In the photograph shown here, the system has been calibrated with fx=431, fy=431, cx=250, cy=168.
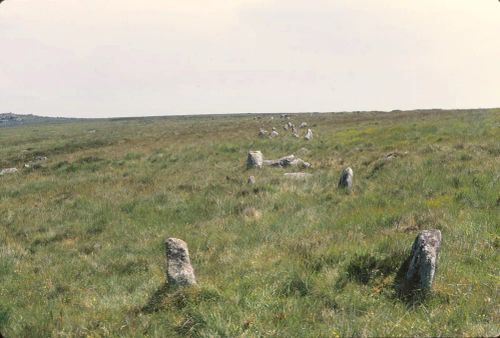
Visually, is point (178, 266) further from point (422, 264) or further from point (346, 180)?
point (346, 180)

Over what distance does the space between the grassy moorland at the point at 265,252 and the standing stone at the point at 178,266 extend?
0.29 m

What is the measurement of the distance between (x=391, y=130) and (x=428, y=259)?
28328 millimetres

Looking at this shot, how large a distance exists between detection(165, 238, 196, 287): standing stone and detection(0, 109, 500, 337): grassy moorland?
0.94 feet

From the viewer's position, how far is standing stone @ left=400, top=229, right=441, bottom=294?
5.58 metres

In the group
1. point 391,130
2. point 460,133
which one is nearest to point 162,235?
point 460,133

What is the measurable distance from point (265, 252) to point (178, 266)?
6.83 feet

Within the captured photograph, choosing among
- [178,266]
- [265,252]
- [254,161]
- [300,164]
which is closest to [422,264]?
[265,252]

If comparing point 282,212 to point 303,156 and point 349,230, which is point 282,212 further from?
point 303,156

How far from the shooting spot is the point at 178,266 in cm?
693

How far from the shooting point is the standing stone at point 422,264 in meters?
5.58

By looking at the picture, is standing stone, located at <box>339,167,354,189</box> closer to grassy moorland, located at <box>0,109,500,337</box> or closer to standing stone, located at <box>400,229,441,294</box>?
grassy moorland, located at <box>0,109,500,337</box>

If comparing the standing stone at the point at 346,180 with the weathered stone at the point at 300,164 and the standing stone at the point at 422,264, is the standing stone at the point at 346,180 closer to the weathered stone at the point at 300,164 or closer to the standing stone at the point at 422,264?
the weathered stone at the point at 300,164

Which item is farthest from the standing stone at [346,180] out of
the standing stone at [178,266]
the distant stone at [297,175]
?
the standing stone at [178,266]

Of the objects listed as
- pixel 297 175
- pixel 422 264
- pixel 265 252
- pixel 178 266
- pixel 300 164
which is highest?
pixel 422 264
